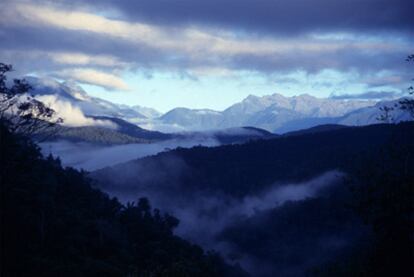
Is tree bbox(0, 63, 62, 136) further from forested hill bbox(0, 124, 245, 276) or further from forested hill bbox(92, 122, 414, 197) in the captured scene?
forested hill bbox(92, 122, 414, 197)

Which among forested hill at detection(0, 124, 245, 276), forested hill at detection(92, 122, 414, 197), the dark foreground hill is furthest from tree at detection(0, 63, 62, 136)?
forested hill at detection(92, 122, 414, 197)

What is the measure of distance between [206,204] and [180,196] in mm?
9629

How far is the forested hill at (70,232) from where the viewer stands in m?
27.0

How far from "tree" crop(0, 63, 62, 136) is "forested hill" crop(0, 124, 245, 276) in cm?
171

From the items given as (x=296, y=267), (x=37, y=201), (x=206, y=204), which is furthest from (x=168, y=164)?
(x=37, y=201)

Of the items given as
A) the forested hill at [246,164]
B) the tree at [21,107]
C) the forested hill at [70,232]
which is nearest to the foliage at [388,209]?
the forested hill at [70,232]

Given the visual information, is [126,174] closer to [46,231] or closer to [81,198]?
[81,198]

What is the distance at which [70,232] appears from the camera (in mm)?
41438

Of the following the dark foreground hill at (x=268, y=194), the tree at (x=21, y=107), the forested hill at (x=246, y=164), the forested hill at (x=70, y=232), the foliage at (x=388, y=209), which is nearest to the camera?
the foliage at (x=388, y=209)

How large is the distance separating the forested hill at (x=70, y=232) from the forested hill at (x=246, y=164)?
72.6 m

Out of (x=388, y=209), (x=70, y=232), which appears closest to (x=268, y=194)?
(x=70, y=232)

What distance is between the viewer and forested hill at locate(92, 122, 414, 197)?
465ft

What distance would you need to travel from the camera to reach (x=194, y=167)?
15488cm

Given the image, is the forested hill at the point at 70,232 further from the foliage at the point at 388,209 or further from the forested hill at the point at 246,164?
the forested hill at the point at 246,164
